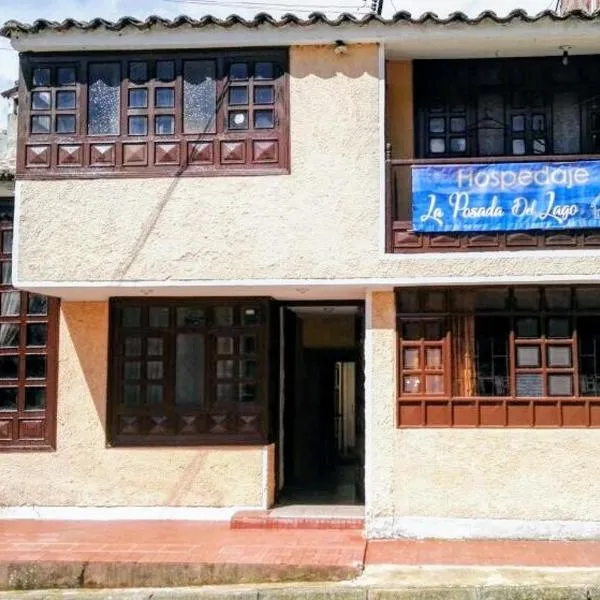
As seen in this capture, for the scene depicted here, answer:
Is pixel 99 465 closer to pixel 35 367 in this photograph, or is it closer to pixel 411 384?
pixel 35 367

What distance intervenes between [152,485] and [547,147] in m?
7.14

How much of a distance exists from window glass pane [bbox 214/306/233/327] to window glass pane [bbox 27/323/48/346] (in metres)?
2.46

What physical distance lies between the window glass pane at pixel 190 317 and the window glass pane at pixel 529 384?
4362 mm

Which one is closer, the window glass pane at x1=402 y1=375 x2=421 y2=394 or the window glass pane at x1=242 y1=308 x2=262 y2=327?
the window glass pane at x1=402 y1=375 x2=421 y2=394

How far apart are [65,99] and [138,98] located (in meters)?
0.96

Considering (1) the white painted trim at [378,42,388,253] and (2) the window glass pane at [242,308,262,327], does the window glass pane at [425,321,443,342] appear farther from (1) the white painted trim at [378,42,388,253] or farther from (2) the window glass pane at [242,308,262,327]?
(2) the window glass pane at [242,308,262,327]

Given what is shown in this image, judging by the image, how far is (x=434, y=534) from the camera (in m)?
10.1

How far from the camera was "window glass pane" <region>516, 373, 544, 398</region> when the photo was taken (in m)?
10.3

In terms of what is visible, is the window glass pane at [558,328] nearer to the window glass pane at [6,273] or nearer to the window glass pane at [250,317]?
the window glass pane at [250,317]

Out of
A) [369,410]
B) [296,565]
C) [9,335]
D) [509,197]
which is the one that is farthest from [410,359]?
[9,335]

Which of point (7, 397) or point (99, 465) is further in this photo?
point (7, 397)

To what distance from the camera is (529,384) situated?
33.8ft

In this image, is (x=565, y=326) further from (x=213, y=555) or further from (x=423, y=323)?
(x=213, y=555)

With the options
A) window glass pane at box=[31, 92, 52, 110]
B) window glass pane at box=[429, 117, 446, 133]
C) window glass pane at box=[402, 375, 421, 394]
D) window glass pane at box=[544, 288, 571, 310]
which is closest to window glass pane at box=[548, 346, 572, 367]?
window glass pane at box=[544, 288, 571, 310]
